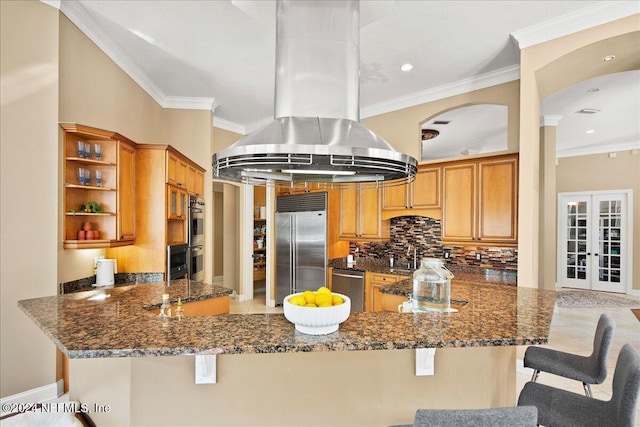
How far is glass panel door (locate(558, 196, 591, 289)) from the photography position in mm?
7797

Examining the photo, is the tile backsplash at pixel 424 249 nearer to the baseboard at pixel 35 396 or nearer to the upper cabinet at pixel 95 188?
the upper cabinet at pixel 95 188

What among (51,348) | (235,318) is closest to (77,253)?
(51,348)

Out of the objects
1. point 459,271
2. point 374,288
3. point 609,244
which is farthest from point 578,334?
point 609,244

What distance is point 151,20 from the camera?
2979mm

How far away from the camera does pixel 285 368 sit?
4.98 ft

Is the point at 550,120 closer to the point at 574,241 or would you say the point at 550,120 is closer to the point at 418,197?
the point at 418,197

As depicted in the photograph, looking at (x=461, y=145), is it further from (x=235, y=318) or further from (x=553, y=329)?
(x=235, y=318)

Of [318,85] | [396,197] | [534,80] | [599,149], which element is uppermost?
[599,149]

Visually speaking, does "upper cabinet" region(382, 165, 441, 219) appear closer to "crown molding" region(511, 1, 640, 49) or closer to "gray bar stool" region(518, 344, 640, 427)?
"crown molding" region(511, 1, 640, 49)

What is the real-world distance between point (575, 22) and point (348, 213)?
3296 millimetres

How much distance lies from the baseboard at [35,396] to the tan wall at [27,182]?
4 cm

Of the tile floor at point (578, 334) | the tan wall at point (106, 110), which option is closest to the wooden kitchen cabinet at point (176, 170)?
the tan wall at point (106, 110)

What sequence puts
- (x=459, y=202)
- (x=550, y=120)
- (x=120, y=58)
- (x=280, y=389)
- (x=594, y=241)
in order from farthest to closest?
(x=594, y=241) → (x=550, y=120) → (x=459, y=202) → (x=120, y=58) → (x=280, y=389)

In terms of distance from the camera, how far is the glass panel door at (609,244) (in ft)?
24.0
